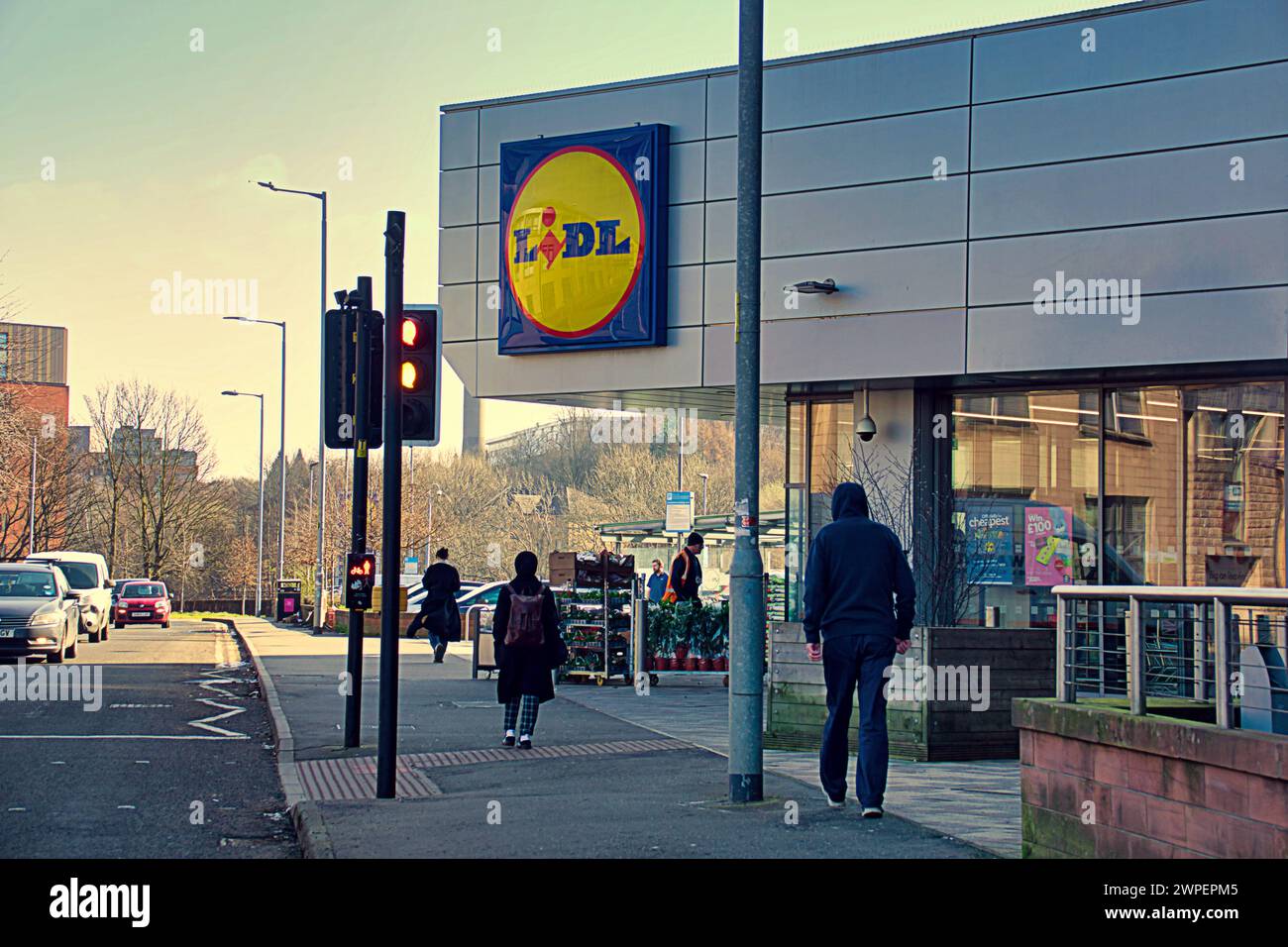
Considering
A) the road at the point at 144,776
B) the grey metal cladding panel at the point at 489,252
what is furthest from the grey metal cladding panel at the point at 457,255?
the road at the point at 144,776

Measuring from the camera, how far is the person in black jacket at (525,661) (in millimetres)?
12828

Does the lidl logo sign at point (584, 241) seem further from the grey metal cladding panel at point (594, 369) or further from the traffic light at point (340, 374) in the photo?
the traffic light at point (340, 374)

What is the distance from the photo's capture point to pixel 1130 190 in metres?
15.7

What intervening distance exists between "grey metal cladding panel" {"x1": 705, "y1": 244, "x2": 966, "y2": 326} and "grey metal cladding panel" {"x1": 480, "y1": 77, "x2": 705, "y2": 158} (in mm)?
1972

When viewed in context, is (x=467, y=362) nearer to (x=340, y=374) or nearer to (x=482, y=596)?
(x=340, y=374)

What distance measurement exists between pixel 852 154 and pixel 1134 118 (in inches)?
122

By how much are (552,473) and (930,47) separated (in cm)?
6489

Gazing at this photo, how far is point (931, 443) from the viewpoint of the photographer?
695 inches

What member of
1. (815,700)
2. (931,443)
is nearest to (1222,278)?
(931,443)

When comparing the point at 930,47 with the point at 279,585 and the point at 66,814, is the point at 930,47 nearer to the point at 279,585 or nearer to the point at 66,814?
the point at 66,814

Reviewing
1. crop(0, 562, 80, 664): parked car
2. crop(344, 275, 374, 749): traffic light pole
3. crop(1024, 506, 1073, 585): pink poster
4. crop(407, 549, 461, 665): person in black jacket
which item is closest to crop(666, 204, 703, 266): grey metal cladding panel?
crop(1024, 506, 1073, 585): pink poster

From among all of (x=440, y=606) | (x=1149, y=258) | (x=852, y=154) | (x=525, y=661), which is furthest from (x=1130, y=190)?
(x=440, y=606)

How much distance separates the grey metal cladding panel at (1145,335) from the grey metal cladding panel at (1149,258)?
0.51ft
